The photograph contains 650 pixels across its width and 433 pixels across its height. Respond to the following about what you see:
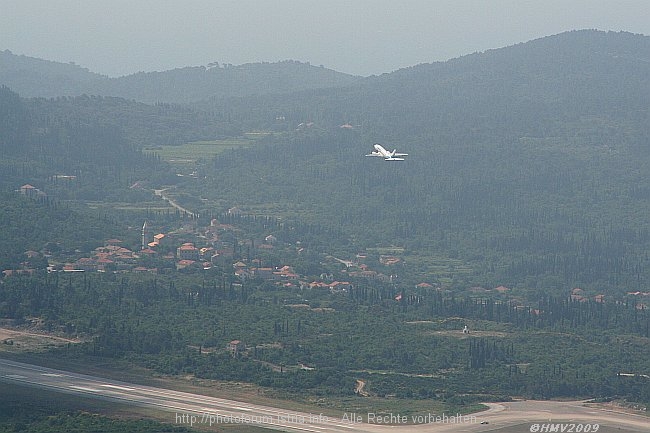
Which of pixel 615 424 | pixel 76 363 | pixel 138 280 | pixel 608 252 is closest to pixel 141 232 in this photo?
pixel 138 280

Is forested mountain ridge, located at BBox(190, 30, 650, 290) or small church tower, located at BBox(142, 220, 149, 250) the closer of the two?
small church tower, located at BBox(142, 220, 149, 250)

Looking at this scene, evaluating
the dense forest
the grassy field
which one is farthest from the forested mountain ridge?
the grassy field

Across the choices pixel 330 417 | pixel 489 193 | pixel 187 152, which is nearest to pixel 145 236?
pixel 489 193

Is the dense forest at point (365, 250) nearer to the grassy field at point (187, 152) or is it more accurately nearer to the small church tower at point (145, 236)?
the small church tower at point (145, 236)

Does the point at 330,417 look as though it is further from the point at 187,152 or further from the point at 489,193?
the point at 187,152

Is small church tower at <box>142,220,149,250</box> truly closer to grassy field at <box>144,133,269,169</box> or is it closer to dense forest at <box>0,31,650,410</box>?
dense forest at <box>0,31,650,410</box>

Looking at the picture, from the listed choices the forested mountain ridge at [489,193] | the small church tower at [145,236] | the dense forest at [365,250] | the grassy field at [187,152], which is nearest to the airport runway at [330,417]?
the dense forest at [365,250]
